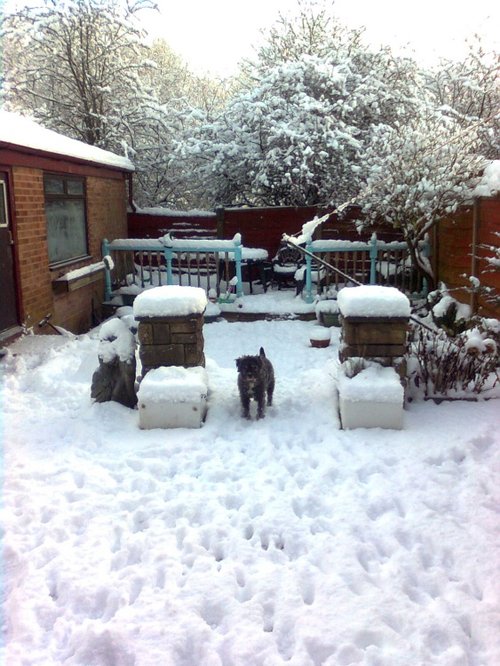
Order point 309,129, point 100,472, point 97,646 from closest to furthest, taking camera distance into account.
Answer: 1. point 97,646
2. point 100,472
3. point 309,129

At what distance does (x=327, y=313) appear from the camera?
9.28 meters

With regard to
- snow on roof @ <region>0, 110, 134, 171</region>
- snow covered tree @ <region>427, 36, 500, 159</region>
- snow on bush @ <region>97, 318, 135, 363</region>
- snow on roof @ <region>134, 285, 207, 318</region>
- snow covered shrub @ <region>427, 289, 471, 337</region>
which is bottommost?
snow covered shrub @ <region>427, 289, 471, 337</region>

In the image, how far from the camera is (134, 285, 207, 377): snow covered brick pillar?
194 inches

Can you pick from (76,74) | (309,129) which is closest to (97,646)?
(309,129)

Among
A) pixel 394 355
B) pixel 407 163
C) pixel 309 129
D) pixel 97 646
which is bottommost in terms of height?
pixel 97 646

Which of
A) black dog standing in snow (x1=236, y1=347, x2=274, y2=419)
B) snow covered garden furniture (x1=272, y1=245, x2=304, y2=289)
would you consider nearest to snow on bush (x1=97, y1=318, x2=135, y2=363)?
black dog standing in snow (x1=236, y1=347, x2=274, y2=419)

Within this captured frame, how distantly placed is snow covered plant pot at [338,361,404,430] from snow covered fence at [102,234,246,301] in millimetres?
6081

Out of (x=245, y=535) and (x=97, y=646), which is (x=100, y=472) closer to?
(x=245, y=535)

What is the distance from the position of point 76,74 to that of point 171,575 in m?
17.0

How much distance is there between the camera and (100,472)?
402cm

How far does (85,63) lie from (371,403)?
15697 mm

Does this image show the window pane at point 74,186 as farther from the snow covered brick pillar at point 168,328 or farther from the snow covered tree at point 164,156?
the snow covered brick pillar at point 168,328

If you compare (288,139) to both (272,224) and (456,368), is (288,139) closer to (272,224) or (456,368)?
(272,224)

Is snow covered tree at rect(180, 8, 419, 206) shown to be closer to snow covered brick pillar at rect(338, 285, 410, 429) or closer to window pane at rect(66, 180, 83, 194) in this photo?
window pane at rect(66, 180, 83, 194)
